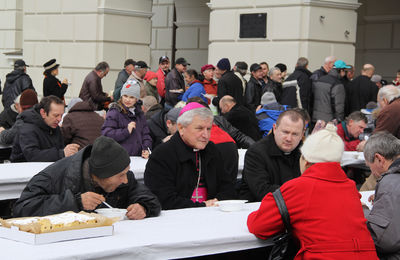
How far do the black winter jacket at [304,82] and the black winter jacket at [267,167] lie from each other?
18.9 ft

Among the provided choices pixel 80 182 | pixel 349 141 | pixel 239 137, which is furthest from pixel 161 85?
pixel 80 182

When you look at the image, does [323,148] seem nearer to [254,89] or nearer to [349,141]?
[349,141]

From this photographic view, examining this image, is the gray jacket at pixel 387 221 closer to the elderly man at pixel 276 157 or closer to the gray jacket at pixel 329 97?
the elderly man at pixel 276 157

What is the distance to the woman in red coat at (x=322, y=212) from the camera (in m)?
3.54

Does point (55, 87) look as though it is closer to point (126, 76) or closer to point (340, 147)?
point (126, 76)

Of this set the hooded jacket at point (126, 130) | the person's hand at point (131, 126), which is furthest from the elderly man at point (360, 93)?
the person's hand at point (131, 126)

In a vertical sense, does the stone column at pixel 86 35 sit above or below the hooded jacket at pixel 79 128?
above

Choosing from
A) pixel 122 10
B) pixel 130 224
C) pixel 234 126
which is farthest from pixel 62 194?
pixel 122 10

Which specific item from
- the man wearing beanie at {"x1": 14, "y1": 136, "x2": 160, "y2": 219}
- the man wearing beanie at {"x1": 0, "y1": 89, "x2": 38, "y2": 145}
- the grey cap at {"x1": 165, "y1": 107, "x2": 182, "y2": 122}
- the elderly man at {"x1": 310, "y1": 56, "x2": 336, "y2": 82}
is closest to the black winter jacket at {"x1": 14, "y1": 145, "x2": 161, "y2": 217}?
the man wearing beanie at {"x1": 14, "y1": 136, "x2": 160, "y2": 219}

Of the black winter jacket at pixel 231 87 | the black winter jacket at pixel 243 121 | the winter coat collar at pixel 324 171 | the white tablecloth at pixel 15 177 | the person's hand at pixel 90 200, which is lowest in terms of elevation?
the white tablecloth at pixel 15 177

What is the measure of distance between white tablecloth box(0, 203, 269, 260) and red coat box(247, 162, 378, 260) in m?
0.20

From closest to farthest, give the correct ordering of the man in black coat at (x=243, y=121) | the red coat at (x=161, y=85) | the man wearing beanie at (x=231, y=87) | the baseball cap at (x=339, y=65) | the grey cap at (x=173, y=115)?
the grey cap at (x=173, y=115) → the man in black coat at (x=243, y=121) → the man wearing beanie at (x=231, y=87) → the baseball cap at (x=339, y=65) → the red coat at (x=161, y=85)

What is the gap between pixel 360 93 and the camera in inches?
442

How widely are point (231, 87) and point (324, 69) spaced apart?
5.54 ft
